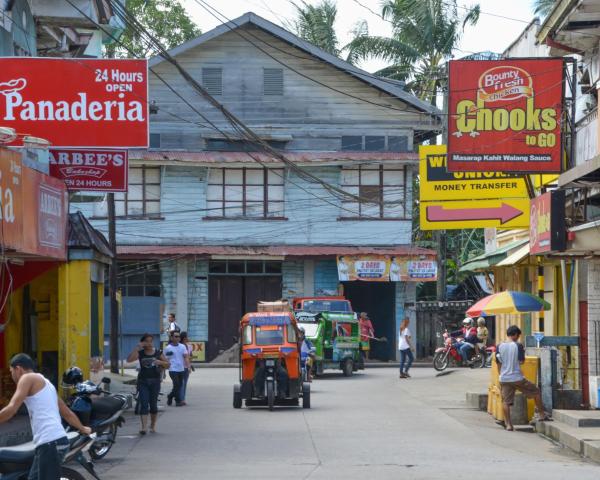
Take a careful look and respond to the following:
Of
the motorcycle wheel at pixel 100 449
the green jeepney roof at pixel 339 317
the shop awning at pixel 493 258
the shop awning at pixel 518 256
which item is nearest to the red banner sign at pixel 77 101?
the motorcycle wheel at pixel 100 449

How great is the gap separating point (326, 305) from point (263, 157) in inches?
306

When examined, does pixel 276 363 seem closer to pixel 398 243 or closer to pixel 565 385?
pixel 565 385

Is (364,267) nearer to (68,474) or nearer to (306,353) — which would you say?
(306,353)

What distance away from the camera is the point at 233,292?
44.1 m

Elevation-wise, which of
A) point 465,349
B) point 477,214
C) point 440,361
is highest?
point 477,214

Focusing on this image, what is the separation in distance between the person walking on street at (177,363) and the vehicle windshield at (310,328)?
30.5 ft

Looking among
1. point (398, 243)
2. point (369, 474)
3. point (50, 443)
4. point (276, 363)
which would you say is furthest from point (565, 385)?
point (398, 243)

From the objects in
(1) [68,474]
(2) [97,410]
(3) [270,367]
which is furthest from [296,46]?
(1) [68,474]

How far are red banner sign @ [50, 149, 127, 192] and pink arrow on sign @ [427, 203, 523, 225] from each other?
9.90 meters

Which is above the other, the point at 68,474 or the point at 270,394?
the point at 68,474

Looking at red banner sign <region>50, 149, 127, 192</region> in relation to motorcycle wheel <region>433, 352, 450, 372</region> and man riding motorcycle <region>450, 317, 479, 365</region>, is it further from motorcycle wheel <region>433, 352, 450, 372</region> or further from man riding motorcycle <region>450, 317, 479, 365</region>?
man riding motorcycle <region>450, 317, 479, 365</region>

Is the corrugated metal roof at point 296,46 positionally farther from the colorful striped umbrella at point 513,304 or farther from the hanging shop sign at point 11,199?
the hanging shop sign at point 11,199

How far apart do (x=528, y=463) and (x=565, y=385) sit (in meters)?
8.37

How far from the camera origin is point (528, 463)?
1547cm
